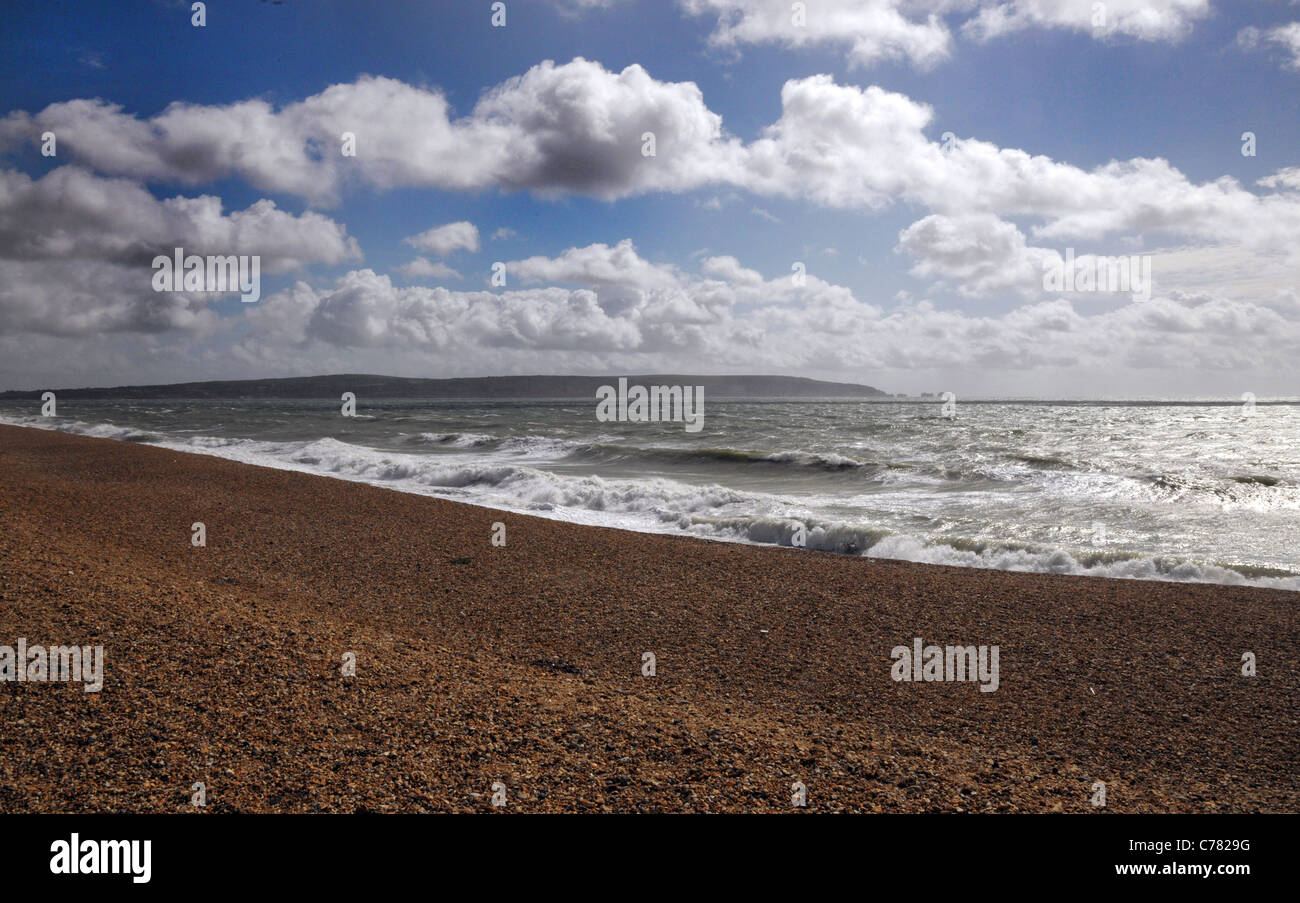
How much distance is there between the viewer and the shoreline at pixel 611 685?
11.4 feet

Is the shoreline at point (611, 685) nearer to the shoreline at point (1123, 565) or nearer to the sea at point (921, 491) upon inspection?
the shoreline at point (1123, 565)

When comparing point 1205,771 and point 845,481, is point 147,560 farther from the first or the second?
point 845,481

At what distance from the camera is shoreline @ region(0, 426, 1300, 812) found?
347 cm

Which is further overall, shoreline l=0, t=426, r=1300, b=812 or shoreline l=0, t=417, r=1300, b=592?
shoreline l=0, t=417, r=1300, b=592

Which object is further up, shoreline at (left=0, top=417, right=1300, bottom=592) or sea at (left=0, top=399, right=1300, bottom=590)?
sea at (left=0, top=399, right=1300, bottom=590)

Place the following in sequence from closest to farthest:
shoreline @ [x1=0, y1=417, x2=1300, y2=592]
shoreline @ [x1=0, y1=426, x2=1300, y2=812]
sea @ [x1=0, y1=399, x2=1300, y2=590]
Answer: shoreline @ [x1=0, y1=426, x2=1300, y2=812], shoreline @ [x1=0, y1=417, x2=1300, y2=592], sea @ [x1=0, y1=399, x2=1300, y2=590]

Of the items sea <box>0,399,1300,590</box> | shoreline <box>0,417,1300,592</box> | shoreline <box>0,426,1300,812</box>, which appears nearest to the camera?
shoreline <box>0,426,1300,812</box>

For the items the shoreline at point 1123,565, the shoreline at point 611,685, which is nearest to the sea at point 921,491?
the shoreline at point 1123,565

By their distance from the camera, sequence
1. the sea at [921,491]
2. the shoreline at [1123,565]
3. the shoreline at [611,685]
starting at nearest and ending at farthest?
the shoreline at [611,685], the shoreline at [1123,565], the sea at [921,491]

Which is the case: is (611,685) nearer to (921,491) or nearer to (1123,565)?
(1123,565)

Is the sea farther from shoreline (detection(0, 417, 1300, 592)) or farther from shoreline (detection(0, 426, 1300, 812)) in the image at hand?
shoreline (detection(0, 426, 1300, 812))

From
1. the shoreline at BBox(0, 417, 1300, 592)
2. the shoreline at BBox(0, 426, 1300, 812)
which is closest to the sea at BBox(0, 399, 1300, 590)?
the shoreline at BBox(0, 417, 1300, 592)
